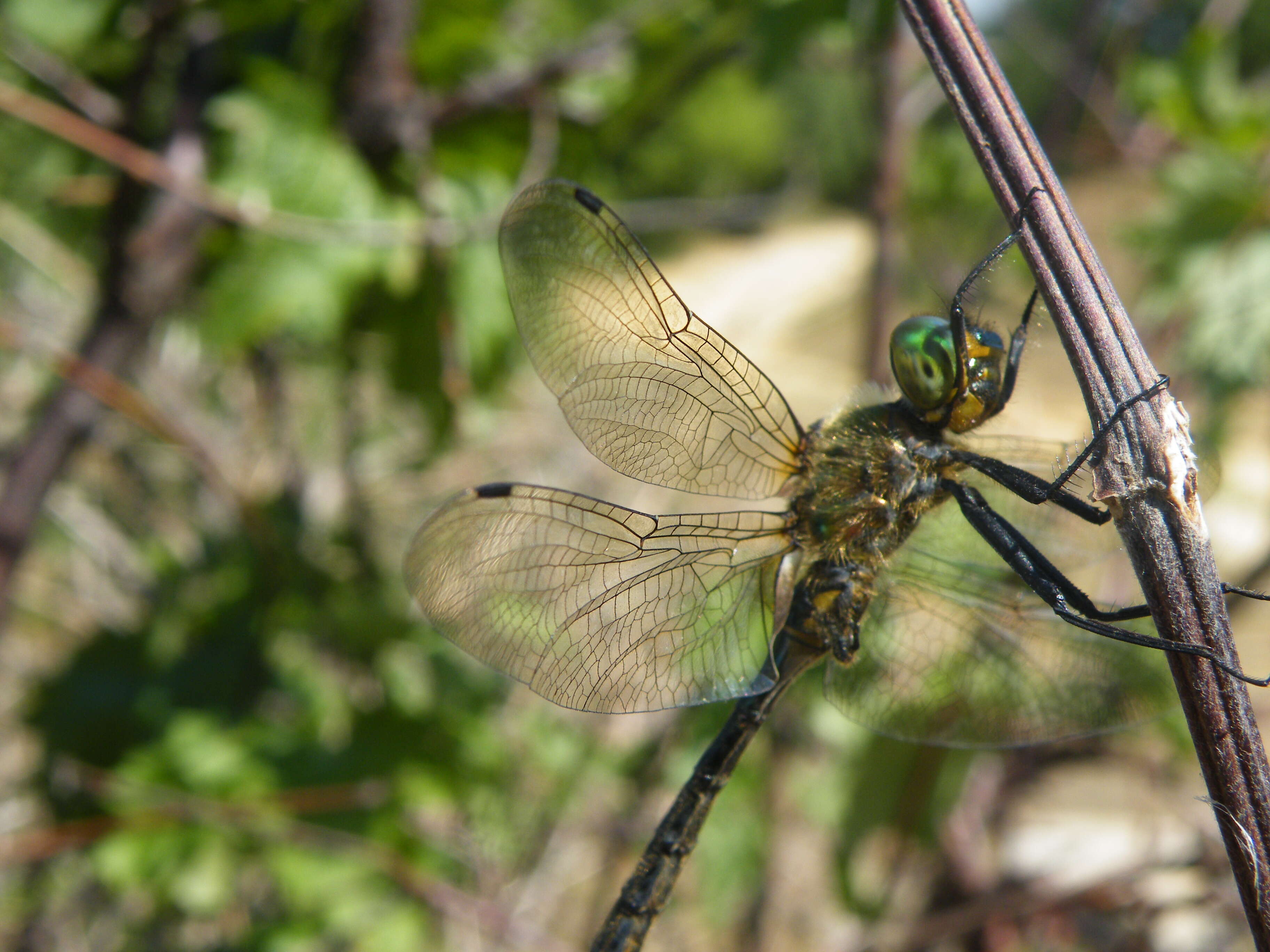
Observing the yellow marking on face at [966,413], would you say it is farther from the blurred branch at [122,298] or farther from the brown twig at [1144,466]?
the blurred branch at [122,298]

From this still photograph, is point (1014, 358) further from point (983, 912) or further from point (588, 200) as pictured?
point (983, 912)

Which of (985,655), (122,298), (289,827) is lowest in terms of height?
(289,827)

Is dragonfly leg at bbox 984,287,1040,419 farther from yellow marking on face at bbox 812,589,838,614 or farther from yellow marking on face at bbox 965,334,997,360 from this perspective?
yellow marking on face at bbox 812,589,838,614

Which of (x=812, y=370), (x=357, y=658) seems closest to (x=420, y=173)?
(x=357, y=658)

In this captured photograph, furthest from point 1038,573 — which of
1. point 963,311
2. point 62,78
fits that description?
point 62,78

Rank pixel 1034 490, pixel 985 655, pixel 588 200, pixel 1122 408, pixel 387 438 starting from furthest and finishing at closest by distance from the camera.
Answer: pixel 387 438, pixel 985 655, pixel 588 200, pixel 1034 490, pixel 1122 408
